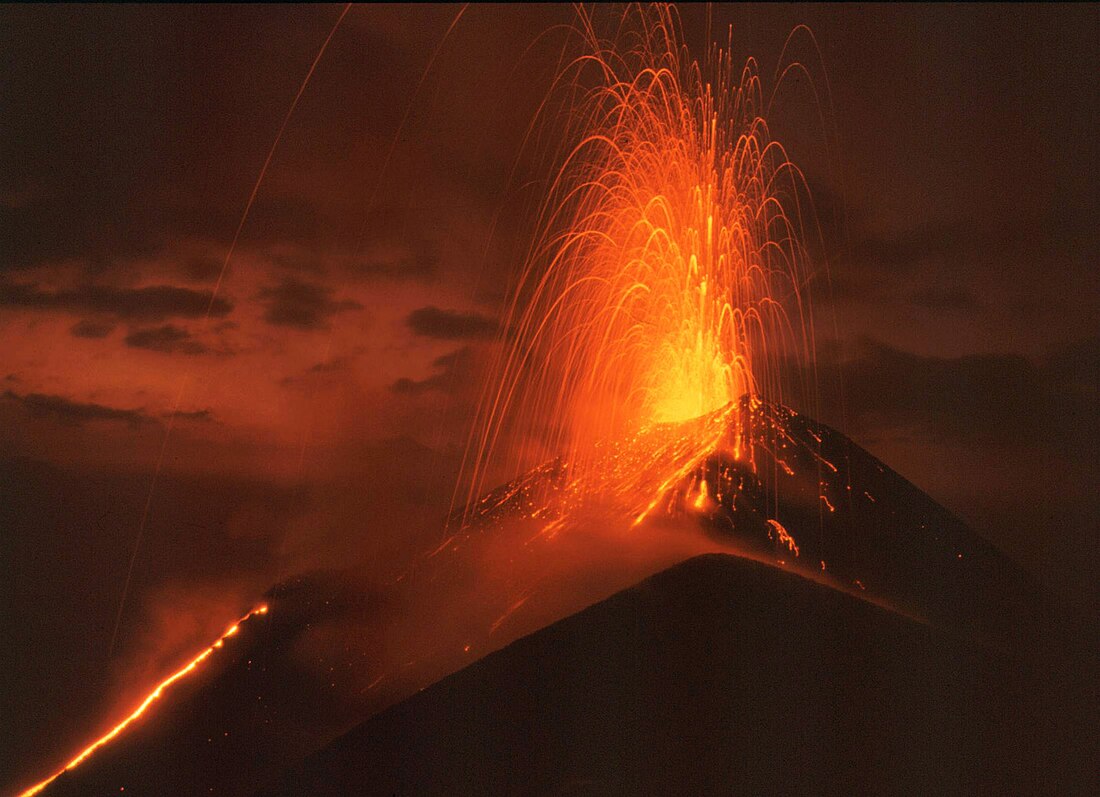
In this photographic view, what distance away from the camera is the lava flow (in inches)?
874

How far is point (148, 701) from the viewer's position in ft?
79.6

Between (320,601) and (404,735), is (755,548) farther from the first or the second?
(320,601)

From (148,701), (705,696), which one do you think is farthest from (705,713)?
(148,701)

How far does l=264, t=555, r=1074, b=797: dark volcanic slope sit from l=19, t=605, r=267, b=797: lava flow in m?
7.49

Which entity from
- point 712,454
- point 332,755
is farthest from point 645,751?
point 712,454

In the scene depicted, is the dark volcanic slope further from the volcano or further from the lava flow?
the lava flow

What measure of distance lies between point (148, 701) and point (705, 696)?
14432 millimetres

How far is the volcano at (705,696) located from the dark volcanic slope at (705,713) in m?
0.04

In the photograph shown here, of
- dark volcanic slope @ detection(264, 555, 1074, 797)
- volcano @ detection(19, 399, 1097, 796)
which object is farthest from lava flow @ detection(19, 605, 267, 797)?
dark volcanic slope @ detection(264, 555, 1074, 797)

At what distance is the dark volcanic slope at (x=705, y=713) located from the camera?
645 inches

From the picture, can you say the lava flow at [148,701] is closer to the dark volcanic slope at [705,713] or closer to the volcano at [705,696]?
the volcano at [705,696]

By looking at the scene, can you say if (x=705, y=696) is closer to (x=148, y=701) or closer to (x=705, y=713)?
(x=705, y=713)

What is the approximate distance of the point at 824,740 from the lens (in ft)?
55.5

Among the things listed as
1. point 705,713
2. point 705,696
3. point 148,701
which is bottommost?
point 705,713
